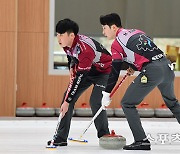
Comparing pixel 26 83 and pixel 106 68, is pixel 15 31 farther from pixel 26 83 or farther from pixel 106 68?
pixel 106 68

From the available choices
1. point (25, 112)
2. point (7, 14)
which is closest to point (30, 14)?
point (7, 14)

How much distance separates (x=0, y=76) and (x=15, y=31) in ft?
2.43

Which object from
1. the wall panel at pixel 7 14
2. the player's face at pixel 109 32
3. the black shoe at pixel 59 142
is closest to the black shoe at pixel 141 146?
the black shoe at pixel 59 142

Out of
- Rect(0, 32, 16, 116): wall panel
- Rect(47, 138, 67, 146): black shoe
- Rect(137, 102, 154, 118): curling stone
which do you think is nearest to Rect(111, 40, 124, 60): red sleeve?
Rect(47, 138, 67, 146): black shoe

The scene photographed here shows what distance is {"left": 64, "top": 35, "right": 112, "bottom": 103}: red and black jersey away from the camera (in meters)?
4.70

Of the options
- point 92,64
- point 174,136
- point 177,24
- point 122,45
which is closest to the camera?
point 122,45

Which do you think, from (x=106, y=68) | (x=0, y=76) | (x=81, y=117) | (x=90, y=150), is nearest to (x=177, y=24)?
(x=81, y=117)

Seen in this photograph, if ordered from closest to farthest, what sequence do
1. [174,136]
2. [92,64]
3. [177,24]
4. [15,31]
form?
[92,64] < [174,136] < [15,31] < [177,24]

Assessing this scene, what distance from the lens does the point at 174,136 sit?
19.2 ft

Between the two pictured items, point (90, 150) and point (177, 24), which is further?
point (177, 24)

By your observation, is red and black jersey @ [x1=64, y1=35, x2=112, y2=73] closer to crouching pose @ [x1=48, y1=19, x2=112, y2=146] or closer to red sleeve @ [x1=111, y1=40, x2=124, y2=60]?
crouching pose @ [x1=48, y1=19, x2=112, y2=146]

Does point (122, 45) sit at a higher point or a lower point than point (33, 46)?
higher

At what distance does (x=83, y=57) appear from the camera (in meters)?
4.71

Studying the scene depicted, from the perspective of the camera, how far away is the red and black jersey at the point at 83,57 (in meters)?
4.70
